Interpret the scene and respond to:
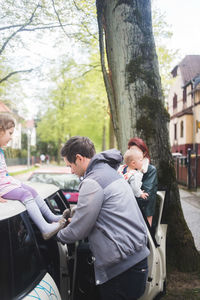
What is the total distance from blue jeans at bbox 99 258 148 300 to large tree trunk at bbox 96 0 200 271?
2550 millimetres

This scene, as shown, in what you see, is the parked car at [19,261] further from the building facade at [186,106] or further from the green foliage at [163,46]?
the building facade at [186,106]

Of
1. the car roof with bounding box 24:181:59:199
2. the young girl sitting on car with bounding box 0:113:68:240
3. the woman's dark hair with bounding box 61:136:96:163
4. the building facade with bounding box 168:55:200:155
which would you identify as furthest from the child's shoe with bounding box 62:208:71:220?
the building facade with bounding box 168:55:200:155

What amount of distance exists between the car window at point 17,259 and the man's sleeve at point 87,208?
1.02 feet

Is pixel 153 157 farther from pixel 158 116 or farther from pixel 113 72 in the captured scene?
pixel 113 72

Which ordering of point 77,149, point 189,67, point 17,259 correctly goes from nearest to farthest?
point 17,259, point 77,149, point 189,67

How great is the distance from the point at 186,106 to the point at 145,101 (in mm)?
31607

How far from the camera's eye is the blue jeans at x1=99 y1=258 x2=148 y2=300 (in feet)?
7.12

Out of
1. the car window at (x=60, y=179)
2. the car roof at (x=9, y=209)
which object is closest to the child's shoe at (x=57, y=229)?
the car roof at (x=9, y=209)

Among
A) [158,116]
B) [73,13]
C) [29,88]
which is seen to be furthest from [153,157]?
[29,88]

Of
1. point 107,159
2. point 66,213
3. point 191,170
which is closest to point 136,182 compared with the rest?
point 66,213

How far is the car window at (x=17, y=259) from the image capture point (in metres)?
1.78

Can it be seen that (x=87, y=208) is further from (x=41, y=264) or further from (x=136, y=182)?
(x=136, y=182)

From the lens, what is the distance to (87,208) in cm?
206

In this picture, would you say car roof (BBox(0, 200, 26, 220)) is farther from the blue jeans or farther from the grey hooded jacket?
the blue jeans
